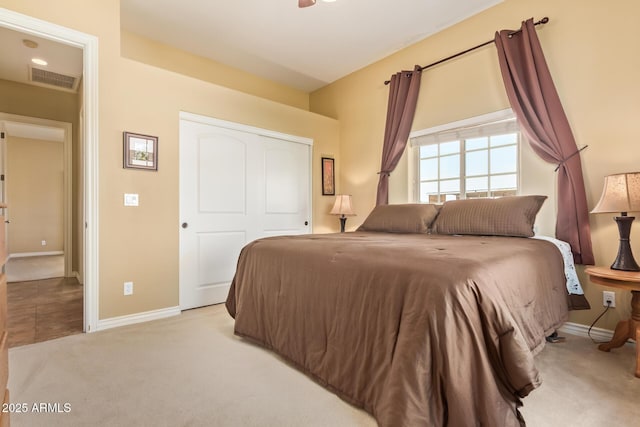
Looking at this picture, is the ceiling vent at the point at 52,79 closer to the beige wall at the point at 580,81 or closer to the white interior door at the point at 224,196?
the white interior door at the point at 224,196

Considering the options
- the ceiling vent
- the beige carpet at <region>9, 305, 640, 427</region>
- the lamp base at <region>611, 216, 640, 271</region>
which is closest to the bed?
the beige carpet at <region>9, 305, 640, 427</region>

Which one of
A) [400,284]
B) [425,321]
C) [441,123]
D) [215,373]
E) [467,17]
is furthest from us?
[441,123]

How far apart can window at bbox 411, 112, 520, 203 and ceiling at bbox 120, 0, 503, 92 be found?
111cm

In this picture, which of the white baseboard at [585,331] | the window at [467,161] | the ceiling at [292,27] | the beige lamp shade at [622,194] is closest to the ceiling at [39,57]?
the ceiling at [292,27]

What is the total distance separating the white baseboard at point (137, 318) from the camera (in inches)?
102

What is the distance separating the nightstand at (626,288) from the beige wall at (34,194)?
9.19 metres

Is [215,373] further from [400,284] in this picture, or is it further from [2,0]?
[2,0]

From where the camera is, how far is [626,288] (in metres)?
1.90

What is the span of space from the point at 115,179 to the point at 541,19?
3857 mm

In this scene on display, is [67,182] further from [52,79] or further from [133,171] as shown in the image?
[133,171]

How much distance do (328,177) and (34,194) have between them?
22.1 ft

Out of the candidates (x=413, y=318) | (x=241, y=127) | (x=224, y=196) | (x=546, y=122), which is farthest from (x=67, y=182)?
(x=546, y=122)

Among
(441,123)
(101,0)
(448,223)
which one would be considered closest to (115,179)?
(101,0)

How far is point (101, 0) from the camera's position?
8.54 ft
